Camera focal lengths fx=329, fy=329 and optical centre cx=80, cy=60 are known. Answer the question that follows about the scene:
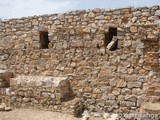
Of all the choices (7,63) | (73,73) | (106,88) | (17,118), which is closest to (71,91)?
(73,73)

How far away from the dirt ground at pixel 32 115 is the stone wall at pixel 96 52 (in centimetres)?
88

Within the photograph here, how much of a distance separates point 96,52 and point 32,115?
93.3 inches

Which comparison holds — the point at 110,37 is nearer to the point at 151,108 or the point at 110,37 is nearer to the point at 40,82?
the point at 40,82

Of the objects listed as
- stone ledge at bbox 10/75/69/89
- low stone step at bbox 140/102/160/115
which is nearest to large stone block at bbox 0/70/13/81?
stone ledge at bbox 10/75/69/89

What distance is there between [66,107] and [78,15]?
250 cm

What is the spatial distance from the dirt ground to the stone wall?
879mm

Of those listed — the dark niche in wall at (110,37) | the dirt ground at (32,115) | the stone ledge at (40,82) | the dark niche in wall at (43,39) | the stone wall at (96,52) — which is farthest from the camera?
the dark niche in wall at (43,39)

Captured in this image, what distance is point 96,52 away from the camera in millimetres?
8773

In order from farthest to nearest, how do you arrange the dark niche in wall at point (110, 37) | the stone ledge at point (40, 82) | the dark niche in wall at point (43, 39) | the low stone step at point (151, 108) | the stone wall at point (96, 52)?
the dark niche in wall at point (43, 39), the stone ledge at point (40, 82), the dark niche in wall at point (110, 37), the stone wall at point (96, 52), the low stone step at point (151, 108)

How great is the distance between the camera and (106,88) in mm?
8633

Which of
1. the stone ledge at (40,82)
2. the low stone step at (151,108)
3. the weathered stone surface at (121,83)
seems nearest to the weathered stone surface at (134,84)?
the weathered stone surface at (121,83)

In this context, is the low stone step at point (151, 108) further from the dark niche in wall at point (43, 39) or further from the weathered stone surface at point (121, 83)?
the dark niche in wall at point (43, 39)

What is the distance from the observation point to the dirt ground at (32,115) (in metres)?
8.38

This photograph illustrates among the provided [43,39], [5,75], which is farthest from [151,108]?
[5,75]
